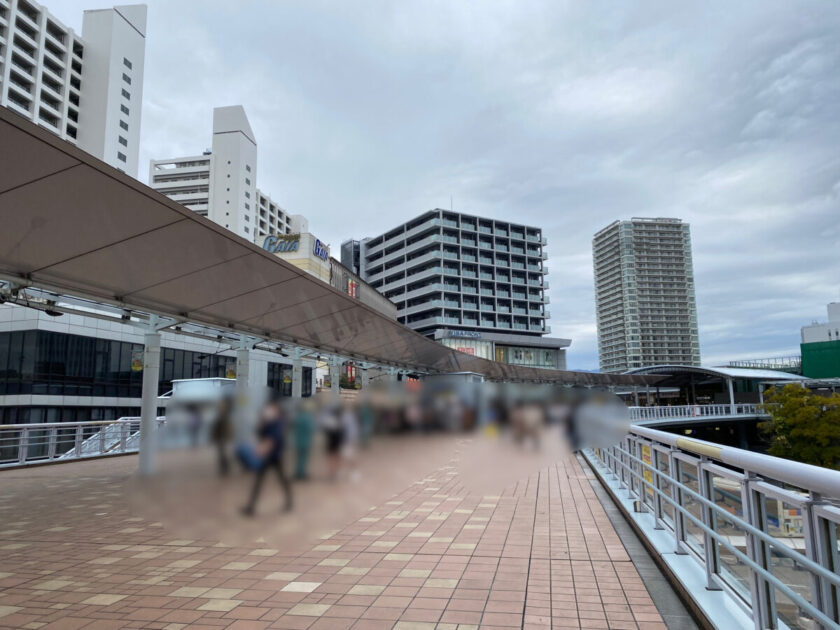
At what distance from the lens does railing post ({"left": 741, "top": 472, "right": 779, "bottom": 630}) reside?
3576 mm

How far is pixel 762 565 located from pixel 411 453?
3.60m

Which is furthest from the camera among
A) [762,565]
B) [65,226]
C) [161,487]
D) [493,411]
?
[65,226]

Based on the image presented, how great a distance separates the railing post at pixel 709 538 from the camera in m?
4.70

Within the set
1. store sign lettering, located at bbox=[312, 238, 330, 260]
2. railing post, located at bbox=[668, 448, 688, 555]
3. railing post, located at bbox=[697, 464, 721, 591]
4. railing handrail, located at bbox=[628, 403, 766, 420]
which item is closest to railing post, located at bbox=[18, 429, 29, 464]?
railing post, located at bbox=[668, 448, 688, 555]

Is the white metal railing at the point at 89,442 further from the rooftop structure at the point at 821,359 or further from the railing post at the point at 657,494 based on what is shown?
the rooftop structure at the point at 821,359

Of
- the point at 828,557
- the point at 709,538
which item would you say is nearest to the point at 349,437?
the point at 828,557

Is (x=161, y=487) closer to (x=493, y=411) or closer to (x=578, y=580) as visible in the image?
(x=493, y=411)

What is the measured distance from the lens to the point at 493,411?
4.02 ft

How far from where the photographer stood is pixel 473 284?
106 metres

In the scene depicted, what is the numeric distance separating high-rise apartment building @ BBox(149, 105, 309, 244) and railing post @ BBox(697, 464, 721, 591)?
4198 inches

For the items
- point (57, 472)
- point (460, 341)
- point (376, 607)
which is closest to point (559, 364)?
point (460, 341)

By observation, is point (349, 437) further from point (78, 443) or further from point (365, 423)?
point (78, 443)

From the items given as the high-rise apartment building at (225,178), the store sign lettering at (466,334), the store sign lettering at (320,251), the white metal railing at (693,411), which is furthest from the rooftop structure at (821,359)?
the high-rise apartment building at (225,178)

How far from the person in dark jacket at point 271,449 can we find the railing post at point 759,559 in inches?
140
